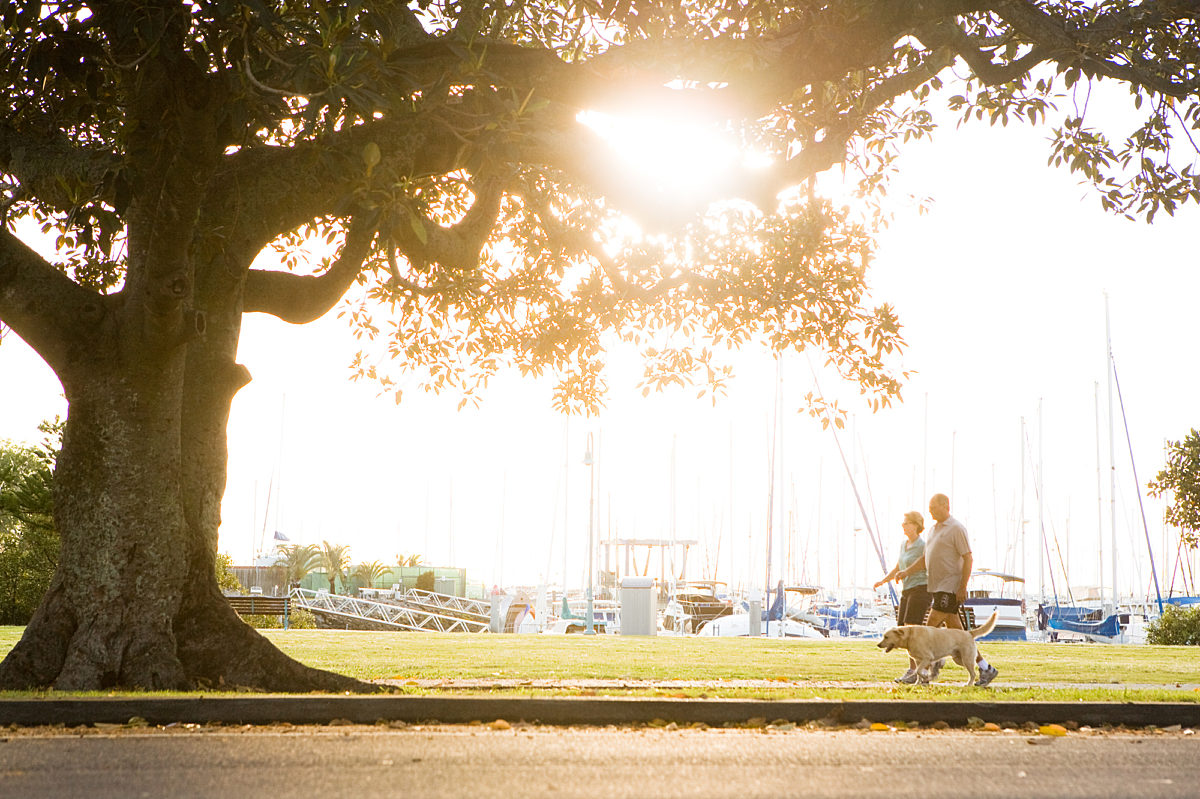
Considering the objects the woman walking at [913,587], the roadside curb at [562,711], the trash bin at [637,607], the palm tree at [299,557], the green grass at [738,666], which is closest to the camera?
the roadside curb at [562,711]

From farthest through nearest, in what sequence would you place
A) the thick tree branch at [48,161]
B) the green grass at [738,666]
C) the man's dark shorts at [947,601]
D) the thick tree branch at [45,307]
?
the man's dark shorts at [947,601], the green grass at [738,666], the thick tree branch at [45,307], the thick tree branch at [48,161]

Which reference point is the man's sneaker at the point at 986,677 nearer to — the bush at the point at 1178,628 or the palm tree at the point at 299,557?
the bush at the point at 1178,628

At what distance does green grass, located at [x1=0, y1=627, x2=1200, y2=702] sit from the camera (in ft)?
28.9

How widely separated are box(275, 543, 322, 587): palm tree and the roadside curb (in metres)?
54.9

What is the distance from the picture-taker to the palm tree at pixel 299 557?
60219 mm

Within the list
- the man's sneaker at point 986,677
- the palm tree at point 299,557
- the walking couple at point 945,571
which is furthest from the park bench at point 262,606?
the palm tree at point 299,557

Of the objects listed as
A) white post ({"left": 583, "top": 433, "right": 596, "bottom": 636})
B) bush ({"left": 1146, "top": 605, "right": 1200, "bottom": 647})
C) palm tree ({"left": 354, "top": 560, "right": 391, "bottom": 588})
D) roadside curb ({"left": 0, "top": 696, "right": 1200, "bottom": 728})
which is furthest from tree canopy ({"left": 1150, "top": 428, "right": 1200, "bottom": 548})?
palm tree ({"left": 354, "top": 560, "right": 391, "bottom": 588})

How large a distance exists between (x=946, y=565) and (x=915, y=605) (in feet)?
3.13

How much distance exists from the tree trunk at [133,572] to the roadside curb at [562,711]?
1309mm

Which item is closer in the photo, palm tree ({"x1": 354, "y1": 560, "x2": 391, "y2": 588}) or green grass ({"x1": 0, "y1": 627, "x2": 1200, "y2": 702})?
green grass ({"x1": 0, "y1": 627, "x2": 1200, "y2": 702})

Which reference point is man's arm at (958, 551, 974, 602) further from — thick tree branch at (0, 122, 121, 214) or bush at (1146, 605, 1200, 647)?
bush at (1146, 605, 1200, 647)

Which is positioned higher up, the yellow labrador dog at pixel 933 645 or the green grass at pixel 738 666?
the yellow labrador dog at pixel 933 645


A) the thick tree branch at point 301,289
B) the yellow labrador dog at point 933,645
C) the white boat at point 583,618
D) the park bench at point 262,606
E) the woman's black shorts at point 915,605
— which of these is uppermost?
the thick tree branch at point 301,289

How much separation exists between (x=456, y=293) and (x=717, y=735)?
847 cm
